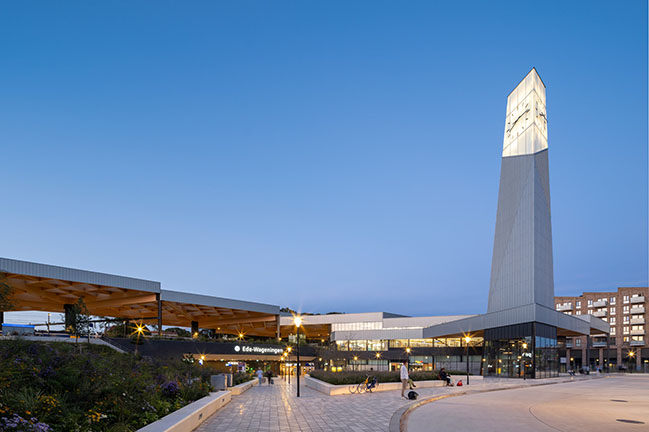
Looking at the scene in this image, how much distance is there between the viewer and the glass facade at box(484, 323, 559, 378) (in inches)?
1977

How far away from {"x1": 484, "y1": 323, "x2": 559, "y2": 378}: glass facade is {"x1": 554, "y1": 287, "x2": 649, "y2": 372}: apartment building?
197ft

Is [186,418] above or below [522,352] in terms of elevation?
above

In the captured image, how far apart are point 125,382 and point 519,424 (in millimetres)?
11643

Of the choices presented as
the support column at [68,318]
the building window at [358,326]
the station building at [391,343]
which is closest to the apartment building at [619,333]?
the station building at [391,343]

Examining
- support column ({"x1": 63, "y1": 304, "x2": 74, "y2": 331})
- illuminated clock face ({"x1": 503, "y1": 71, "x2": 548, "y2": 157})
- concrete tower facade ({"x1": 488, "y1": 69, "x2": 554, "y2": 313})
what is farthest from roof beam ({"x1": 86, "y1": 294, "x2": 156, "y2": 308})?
illuminated clock face ({"x1": 503, "y1": 71, "x2": 548, "y2": 157})

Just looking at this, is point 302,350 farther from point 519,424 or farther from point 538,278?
point 519,424

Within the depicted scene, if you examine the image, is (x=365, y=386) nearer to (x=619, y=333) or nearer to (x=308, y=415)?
(x=308, y=415)

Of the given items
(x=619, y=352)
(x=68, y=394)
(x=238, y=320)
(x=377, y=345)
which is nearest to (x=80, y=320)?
(x=68, y=394)

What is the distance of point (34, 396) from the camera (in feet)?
30.5

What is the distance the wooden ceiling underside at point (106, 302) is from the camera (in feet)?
167

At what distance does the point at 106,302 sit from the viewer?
6488cm

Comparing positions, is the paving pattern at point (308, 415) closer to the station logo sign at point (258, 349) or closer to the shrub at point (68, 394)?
the shrub at point (68, 394)

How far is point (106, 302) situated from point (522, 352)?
168 feet

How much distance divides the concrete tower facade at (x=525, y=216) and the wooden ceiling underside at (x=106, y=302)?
3673cm
